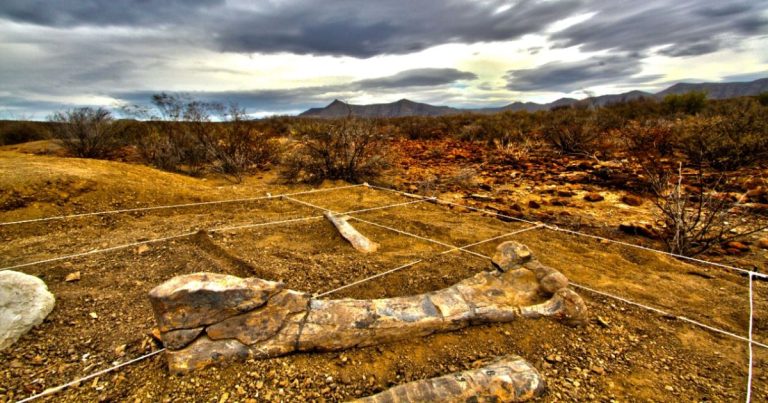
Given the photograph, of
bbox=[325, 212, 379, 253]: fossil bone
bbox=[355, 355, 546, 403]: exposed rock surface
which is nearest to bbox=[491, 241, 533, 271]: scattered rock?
bbox=[355, 355, 546, 403]: exposed rock surface

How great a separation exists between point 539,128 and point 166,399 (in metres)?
14.3

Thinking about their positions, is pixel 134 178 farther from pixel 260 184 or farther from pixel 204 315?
pixel 204 315

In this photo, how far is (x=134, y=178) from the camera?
548cm

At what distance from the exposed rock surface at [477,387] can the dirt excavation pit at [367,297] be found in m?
0.21

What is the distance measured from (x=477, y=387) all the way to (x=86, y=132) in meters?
11.2

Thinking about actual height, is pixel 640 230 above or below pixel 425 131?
below

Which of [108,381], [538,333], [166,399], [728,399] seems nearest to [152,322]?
[108,381]

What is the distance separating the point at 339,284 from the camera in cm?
287

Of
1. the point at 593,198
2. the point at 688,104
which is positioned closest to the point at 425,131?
the point at 593,198

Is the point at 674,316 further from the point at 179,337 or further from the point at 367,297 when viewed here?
the point at 179,337

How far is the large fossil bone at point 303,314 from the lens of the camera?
68.9 inches

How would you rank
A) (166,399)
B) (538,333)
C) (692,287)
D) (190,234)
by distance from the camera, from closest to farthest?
1. (166,399)
2. (538,333)
3. (692,287)
4. (190,234)

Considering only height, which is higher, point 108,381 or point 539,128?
point 539,128

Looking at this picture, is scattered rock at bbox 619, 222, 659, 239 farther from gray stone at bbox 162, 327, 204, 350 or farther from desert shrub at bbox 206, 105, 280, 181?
desert shrub at bbox 206, 105, 280, 181
